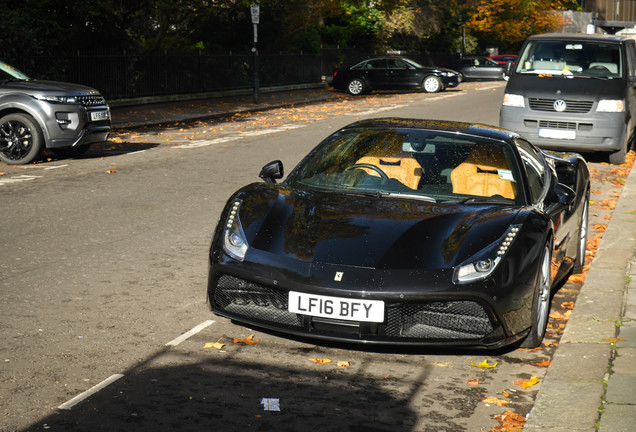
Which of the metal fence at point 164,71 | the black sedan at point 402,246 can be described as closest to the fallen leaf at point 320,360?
the black sedan at point 402,246

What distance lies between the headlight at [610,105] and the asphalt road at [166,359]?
7.76 metres

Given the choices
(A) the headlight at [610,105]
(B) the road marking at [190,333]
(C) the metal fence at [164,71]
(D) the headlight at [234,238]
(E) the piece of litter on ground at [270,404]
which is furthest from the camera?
(C) the metal fence at [164,71]

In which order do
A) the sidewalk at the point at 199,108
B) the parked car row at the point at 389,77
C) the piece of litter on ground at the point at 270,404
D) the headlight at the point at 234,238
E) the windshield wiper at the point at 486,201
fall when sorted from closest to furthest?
1. the piece of litter on ground at the point at 270,404
2. the headlight at the point at 234,238
3. the windshield wiper at the point at 486,201
4. the sidewalk at the point at 199,108
5. the parked car row at the point at 389,77

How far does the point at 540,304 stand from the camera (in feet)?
18.7

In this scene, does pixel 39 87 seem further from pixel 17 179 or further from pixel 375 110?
pixel 375 110

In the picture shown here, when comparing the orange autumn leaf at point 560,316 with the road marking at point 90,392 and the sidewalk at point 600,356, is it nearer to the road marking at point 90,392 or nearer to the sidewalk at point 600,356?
the sidewalk at point 600,356

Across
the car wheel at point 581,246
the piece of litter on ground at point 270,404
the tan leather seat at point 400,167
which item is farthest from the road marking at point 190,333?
the car wheel at point 581,246

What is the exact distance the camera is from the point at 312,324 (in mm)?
5102

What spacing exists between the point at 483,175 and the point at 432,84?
33.2 metres

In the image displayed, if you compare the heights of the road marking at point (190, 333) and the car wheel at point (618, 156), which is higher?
the road marking at point (190, 333)

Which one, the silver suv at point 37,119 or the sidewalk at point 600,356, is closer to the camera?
the sidewalk at point 600,356

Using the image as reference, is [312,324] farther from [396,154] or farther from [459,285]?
[396,154]

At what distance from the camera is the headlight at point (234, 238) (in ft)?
17.7

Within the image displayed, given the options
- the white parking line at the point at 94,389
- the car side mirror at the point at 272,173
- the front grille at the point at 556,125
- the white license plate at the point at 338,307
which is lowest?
the white parking line at the point at 94,389
